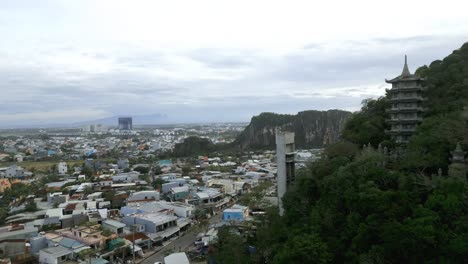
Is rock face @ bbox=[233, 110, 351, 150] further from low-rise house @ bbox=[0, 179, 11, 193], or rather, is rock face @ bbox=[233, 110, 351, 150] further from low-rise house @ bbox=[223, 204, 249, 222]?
low-rise house @ bbox=[223, 204, 249, 222]

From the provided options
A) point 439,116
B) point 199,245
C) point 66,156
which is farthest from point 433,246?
point 66,156

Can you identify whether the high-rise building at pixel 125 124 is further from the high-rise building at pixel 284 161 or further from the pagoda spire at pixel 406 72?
the pagoda spire at pixel 406 72

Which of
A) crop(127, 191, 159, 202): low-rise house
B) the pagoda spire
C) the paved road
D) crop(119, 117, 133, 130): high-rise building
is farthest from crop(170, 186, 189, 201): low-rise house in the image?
crop(119, 117, 133, 130): high-rise building

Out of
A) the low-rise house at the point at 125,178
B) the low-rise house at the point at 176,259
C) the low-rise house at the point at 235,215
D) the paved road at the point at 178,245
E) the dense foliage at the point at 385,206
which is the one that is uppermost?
the dense foliage at the point at 385,206

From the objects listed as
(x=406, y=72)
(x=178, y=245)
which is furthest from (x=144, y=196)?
(x=406, y=72)

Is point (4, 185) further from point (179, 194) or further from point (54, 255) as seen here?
point (54, 255)

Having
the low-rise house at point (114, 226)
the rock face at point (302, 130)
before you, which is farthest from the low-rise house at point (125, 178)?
the rock face at point (302, 130)
